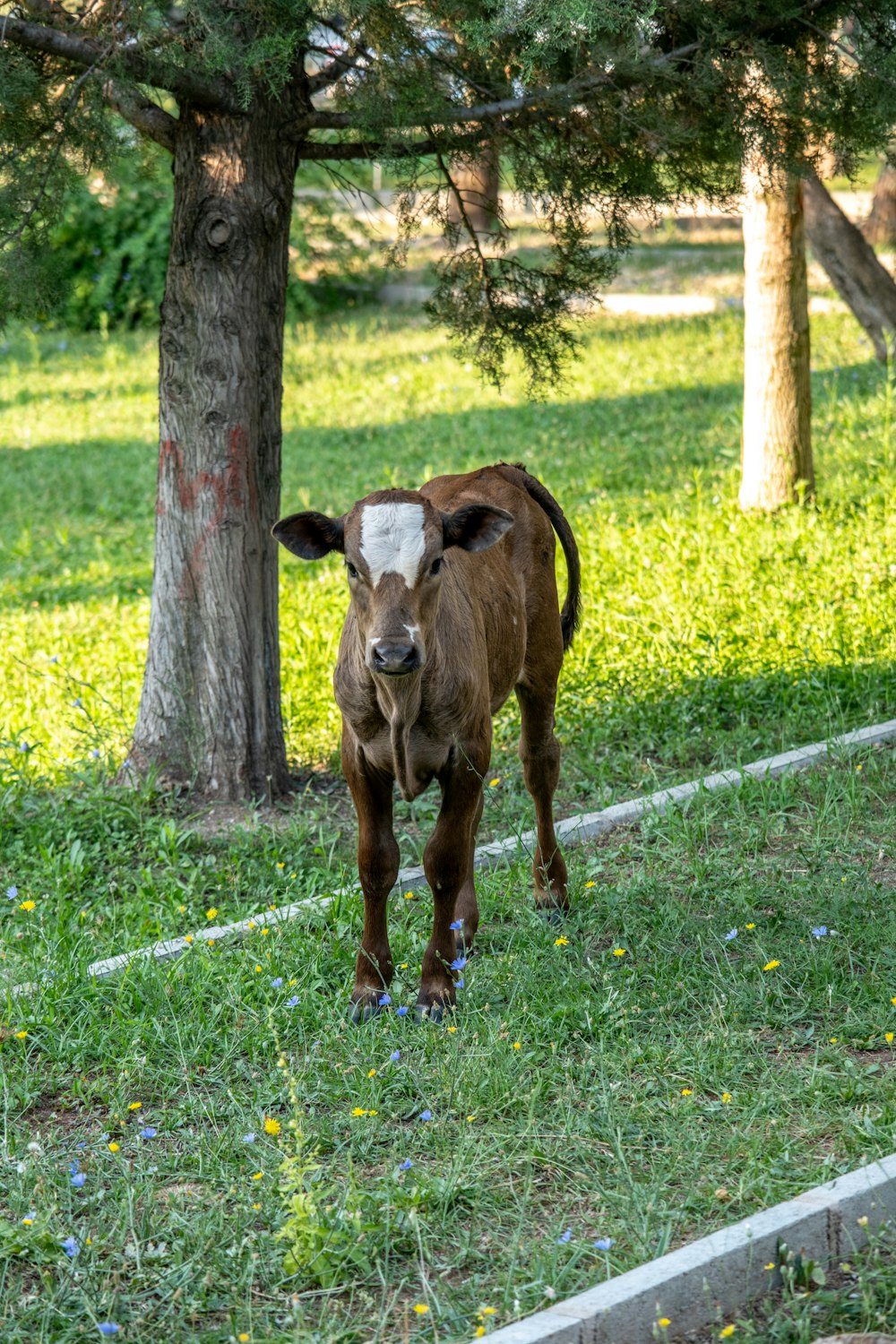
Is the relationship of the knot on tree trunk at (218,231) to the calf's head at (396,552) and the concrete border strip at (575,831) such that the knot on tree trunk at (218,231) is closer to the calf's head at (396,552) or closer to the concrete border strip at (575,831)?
the calf's head at (396,552)

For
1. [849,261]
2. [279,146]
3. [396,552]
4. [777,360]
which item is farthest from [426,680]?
[849,261]

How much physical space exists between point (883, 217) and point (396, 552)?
18.0m

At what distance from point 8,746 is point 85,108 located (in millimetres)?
2889

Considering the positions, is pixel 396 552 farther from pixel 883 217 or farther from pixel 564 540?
pixel 883 217

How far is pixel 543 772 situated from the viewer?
5.86m

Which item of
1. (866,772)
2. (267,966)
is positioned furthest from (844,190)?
(267,966)

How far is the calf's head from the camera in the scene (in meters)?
4.28

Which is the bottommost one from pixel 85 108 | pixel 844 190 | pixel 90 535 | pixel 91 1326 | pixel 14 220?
pixel 91 1326

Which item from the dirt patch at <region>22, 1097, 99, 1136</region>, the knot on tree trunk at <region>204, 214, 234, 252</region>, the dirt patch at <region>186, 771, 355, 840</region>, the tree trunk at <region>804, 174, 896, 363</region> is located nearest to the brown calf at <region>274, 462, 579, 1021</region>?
the dirt patch at <region>22, 1097, 99, 1136</region>

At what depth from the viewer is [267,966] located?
5.00 metres

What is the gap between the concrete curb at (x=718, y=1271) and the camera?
120 inches

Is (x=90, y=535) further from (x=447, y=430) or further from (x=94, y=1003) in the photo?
(x=94, y=1003)

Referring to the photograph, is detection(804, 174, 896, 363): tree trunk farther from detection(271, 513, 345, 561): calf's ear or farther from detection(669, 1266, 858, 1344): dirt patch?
detection(669, 1266, 858, 1344): dirt patch

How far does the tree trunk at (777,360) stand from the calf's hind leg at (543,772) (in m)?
4.57
